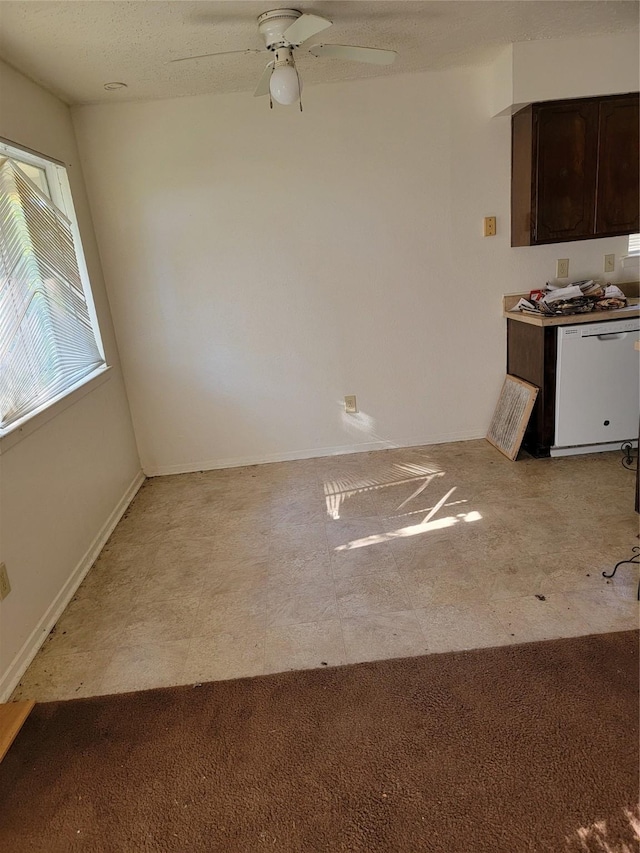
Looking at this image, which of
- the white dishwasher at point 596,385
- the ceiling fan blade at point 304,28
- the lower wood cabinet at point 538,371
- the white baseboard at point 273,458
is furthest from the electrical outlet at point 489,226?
the ceiling fan blade at point 304,28

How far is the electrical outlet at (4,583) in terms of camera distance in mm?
2020

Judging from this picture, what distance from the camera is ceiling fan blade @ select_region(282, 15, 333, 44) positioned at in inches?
79.3

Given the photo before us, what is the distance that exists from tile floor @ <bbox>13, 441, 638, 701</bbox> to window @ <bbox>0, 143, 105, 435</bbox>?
0.95 m

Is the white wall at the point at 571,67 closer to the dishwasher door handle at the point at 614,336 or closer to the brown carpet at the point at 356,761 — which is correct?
the dishwasher door handle at the point at 614,336

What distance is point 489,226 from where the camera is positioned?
3566mm

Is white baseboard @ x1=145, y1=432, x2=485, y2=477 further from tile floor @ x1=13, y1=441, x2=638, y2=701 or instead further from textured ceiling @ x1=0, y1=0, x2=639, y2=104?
textured ceiling @ x1=0, y1=0, x2=639, y2=104

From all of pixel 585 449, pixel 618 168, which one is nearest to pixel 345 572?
pixel 585 449

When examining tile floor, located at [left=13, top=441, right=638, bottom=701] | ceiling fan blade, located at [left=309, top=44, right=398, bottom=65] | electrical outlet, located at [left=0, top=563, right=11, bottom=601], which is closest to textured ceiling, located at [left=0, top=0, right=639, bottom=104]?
ceiling fan blade, located at [left=309, top=44, right=398, bottom=65]

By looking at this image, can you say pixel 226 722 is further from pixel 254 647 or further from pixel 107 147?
pixel 107 147

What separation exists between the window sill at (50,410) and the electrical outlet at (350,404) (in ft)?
5.21

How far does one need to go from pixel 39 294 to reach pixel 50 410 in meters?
0.61

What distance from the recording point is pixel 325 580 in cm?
247

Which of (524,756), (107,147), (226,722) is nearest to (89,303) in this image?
(107,147)

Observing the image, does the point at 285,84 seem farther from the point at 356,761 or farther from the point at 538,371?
the point at 356,761
